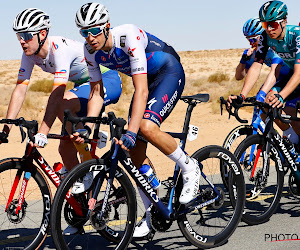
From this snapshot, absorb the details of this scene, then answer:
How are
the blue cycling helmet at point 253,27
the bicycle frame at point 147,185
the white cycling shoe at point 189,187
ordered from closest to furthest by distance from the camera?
the bicycle frame at point 147,185 → the white cycling shoe at point 189,187 → the blue cycling helmet at point 253,27

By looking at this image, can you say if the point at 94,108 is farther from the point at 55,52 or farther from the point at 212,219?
the point at 212,219

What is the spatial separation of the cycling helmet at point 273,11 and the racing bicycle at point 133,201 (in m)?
1.51

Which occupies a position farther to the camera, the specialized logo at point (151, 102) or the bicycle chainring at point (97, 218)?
the specialized logo at point (151, 102)

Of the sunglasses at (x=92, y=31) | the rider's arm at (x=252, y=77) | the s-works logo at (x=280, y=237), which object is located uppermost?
the sunglasses at (x=92, y=31)

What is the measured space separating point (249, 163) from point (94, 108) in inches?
82.2

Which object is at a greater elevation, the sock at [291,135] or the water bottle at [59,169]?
the water bottle at [59,169]

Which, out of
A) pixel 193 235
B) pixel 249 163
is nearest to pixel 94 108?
pixel 193 235

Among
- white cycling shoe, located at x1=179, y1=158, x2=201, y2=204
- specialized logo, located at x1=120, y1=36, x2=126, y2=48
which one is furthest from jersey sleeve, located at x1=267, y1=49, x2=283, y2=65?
specialized logo, located at x1=120, y1=36, x2=126, y2=48

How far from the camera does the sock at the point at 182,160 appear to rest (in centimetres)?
481

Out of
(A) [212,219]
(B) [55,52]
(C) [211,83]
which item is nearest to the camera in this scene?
(B) [55,52]

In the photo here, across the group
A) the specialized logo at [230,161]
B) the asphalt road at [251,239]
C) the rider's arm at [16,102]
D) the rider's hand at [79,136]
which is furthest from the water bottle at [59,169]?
the specialized logo at [230,161]

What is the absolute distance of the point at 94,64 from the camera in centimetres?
494

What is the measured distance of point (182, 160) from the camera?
4852 millimetres

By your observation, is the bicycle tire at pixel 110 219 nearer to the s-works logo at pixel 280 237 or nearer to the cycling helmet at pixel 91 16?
the cycling helmet at pixel 91 16
